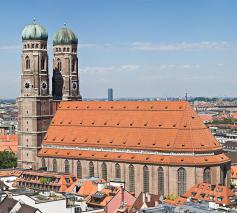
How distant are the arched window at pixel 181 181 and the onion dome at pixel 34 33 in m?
49.6

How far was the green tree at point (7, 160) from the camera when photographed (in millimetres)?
157113

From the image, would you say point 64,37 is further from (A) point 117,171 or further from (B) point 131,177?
(B) point 131,177

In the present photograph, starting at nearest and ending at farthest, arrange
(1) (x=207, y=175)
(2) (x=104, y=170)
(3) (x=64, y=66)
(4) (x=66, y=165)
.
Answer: (1) (x=207, y=175) < (2) (x=104, y=170) < (4) (x=66, y=165) < (3) (x=64, y=66)

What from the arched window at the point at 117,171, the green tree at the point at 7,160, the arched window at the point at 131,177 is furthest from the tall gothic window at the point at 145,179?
the green tree at the point at 7,160

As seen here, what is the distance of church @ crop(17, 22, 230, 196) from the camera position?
4710 inches

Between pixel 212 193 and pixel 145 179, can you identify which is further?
pixel 145 179

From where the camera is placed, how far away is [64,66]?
493 feet

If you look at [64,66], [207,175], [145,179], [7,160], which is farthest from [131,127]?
[7,160]

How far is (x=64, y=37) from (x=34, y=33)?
11.1 metres

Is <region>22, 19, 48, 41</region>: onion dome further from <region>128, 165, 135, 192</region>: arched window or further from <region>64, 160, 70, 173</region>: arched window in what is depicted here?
<region>128, 165, 135, 192</region>: arched window

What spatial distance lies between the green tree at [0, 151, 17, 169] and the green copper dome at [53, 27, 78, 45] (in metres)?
35.0

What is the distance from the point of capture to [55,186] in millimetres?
116875

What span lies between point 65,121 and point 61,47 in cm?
2123

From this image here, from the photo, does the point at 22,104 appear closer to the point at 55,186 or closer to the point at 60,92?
the point at 60,92
